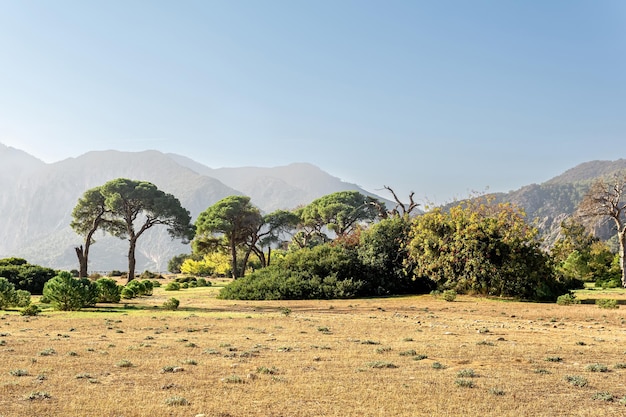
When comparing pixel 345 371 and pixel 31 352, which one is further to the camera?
pixel 31 352

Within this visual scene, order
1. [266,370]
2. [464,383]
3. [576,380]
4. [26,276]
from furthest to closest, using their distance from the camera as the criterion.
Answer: [26,276] → [266,370] → [576,380] → [464,383]

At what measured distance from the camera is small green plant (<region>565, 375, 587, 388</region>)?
337 inches

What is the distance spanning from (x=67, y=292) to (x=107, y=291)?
13.3 feet

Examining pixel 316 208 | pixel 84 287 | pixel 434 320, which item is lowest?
pixel 434 320

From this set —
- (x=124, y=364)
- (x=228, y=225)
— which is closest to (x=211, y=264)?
(x=228, y=225)

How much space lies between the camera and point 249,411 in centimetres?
712

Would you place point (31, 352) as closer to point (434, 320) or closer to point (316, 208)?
point (434, 320)

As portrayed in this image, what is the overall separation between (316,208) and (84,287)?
55.3m

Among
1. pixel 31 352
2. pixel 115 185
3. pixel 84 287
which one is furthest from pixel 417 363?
pixel 115 185

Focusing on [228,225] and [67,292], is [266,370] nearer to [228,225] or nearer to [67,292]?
[67,292]

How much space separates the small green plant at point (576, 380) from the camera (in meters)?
8.56

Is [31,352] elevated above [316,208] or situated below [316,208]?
below

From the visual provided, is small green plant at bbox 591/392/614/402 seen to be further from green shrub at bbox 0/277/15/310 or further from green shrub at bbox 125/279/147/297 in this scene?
green shrub at bbox 125/279/147/297

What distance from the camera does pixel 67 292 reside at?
23.2 metres
